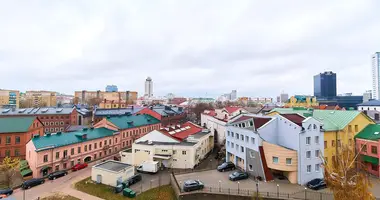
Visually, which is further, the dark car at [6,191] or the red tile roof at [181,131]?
the red tile roof at [181,131]

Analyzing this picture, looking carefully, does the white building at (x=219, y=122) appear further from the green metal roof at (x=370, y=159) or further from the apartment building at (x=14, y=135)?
the apartment building at (x=14, y=135)

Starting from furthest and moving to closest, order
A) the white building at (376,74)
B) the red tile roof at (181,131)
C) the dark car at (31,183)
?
1. the white building at (376,74)
2. the red tile roof at (181,131)
3. the dark car at (31,183)

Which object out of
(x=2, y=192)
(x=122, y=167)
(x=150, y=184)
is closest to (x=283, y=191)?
(x=150, y=184)

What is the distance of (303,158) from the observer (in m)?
26.0

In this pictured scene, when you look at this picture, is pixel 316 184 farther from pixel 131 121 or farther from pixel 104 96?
pixel 104 96

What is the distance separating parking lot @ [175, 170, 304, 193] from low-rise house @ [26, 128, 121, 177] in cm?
1870

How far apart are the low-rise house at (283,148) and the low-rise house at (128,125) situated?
28.1m

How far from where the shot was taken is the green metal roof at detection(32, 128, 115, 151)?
1257 inches

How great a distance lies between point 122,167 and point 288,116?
23562 mm

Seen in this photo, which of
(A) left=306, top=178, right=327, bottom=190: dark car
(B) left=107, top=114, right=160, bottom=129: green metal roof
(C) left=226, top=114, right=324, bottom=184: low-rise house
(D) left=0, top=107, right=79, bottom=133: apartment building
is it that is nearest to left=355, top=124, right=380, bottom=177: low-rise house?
(C) left=226, top=114, right=324, bottom=184: low-rise house

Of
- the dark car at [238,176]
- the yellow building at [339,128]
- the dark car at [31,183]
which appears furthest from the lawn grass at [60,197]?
the yellow building at [339,128]

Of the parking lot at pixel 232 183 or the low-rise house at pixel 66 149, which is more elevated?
the low-rise house at pixel 66 149

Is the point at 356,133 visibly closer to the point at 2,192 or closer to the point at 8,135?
the point at 2,192

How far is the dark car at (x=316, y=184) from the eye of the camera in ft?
80.0
